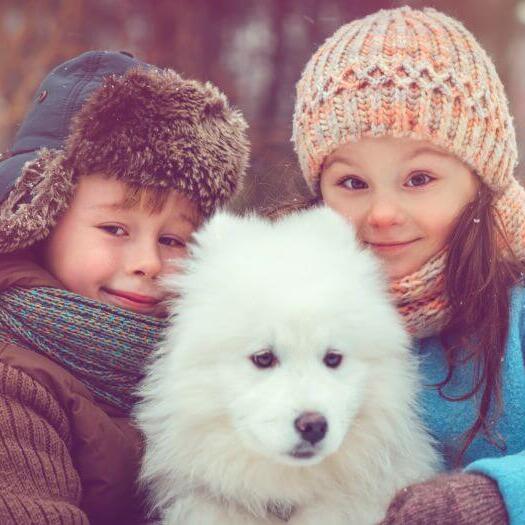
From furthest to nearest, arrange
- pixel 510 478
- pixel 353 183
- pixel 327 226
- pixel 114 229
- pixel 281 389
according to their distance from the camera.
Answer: pixel 353 183 < pixel 114 229 < pixel 327 226 < pixel 281 389 < pixel 510 478

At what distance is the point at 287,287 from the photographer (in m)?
2.26

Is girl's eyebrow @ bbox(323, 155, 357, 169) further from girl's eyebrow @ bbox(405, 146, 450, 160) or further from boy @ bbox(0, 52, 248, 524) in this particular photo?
boy @ bbox(0, 52, 248, 524)

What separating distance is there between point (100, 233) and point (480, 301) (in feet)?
4.92

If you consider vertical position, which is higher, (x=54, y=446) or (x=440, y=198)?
(x=440, y=198)

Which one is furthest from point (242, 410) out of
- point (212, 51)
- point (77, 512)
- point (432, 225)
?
point (212, 51)

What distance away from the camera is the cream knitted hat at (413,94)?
2.81 meters

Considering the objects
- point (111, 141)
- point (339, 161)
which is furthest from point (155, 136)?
point (339, 161)

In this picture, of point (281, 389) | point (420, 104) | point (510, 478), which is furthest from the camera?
point (420, 104)

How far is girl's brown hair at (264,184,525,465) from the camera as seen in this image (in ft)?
8.73

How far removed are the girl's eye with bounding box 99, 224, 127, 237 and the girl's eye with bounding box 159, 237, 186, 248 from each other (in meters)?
0.19

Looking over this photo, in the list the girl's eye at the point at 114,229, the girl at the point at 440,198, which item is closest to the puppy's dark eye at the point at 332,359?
the girl at the point at 440,198

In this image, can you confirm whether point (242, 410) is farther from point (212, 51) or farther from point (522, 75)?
point (522, 75)

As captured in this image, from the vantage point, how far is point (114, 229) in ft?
9.44

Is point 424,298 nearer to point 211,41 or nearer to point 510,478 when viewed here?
point 510,478
